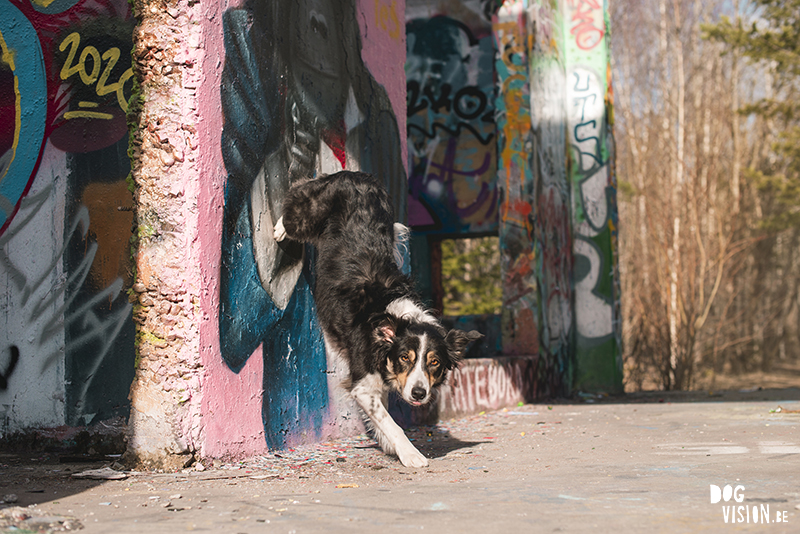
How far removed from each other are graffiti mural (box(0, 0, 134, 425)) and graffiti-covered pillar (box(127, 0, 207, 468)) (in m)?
0.94

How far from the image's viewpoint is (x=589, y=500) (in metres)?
3.53

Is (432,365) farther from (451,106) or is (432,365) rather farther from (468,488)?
(451,106)

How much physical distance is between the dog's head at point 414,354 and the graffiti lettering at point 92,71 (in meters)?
2.64

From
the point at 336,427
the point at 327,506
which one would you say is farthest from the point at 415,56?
the point at 327,506

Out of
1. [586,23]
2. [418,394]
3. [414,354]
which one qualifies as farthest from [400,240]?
[586,23]

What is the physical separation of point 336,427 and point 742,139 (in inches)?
645

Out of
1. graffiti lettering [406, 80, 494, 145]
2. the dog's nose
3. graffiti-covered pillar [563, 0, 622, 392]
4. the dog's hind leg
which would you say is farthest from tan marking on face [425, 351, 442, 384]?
graffiti lettering [406, 80, 494, 145]

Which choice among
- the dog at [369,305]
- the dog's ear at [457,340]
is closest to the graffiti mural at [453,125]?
the dog at [369,305]

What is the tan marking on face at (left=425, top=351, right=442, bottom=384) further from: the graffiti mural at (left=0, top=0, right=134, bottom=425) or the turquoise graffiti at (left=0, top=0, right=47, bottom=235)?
the turquoise graffiti at (left=0, top=0, right=47, bottom=235)

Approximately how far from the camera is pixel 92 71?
5.61m

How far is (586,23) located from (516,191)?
4.04 meters

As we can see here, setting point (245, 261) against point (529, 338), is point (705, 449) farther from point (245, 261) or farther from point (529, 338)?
point (529, 338)

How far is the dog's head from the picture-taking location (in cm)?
491

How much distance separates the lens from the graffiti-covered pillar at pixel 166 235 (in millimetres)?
4512
